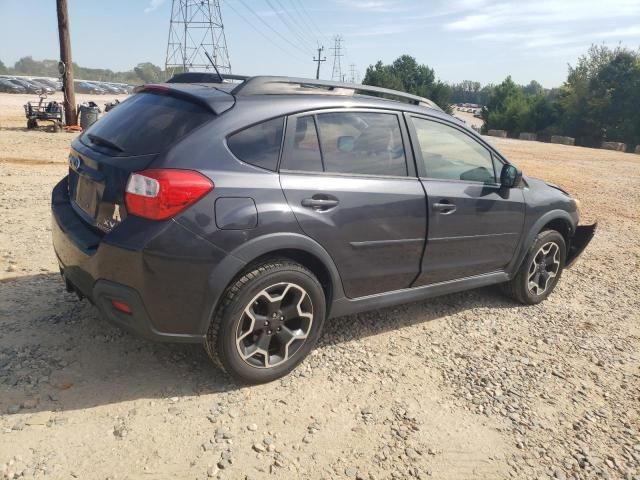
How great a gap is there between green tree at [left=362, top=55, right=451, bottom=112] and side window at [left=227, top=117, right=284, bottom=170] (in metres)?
70.8

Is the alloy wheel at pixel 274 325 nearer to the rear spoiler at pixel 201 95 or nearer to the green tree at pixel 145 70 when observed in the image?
the rear spoiler at pixel 201 95

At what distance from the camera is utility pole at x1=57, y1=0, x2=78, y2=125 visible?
1503 centimetres

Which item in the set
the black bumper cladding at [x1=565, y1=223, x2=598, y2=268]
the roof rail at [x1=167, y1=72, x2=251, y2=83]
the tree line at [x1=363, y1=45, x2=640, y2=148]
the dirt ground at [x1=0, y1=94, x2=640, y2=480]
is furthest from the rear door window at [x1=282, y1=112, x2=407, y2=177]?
the tree line at [x1=363, y1=45, x2=640, y2=148]

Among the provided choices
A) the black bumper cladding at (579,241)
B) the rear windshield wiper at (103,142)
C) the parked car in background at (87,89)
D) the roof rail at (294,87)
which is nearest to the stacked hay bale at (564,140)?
the black bumper cladding at (579,241)

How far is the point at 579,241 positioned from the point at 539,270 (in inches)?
31.6

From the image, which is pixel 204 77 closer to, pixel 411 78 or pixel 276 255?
pixel 276 255

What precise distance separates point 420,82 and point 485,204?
84.4 meters

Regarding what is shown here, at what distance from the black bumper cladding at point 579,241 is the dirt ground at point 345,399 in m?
0.70

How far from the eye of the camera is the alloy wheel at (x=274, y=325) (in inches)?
117

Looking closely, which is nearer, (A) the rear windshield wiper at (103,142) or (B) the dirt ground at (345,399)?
(B) the dirt ground at (345,399)

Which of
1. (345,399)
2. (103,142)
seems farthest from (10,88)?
(345,399)

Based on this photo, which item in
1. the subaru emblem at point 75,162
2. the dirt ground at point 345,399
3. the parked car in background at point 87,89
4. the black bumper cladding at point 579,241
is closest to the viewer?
the dirt ground at point 345,399

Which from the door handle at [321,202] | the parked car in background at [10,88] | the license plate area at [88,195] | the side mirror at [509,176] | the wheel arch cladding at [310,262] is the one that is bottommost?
the parked car in background at [10,88]

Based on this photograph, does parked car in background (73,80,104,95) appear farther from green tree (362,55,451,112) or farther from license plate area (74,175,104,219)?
license plate area (74,175,104,219)
